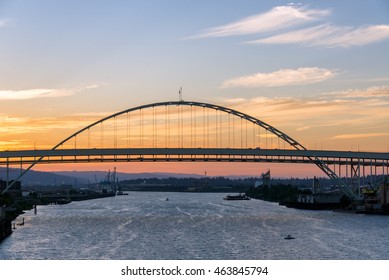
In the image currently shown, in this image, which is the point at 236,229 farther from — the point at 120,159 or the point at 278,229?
the point at 120,159

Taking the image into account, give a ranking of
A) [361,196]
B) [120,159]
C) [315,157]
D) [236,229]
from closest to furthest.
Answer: [236,229] < [120,159] < [315,157] < [361,196]

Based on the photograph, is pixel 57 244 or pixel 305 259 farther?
pixel 57 244

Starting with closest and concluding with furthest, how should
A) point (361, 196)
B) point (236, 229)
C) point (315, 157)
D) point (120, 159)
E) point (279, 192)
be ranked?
point (236, 229)
point (120, 159)
point (315, 157)
point (361, 196)
point (279, 192)

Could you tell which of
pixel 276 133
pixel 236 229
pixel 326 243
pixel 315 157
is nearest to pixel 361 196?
pixel 315 157

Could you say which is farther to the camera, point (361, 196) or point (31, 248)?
point (361, 196)

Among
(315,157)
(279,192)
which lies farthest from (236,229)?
(279,192)

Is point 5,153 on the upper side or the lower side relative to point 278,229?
upper

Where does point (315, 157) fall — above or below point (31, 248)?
above

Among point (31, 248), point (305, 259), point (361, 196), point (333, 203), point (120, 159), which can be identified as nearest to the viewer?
point (305, 259)

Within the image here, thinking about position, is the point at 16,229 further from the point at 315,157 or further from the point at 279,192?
the point at 279,192
